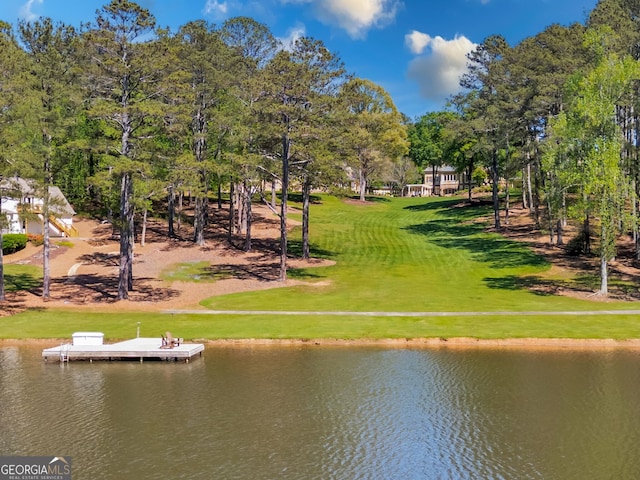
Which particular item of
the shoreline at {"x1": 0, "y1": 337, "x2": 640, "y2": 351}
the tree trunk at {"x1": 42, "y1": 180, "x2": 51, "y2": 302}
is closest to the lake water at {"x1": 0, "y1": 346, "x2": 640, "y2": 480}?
the shoreline at {"x1": 0, "y1": 337, "x2": 640, "y2": 351}

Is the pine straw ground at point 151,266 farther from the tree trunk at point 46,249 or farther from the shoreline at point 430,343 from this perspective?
the shoreline at point 430,343

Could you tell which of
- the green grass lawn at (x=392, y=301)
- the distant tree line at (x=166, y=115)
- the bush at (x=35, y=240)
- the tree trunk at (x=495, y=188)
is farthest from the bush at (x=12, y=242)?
the tree trunk at (x=495, y=188)

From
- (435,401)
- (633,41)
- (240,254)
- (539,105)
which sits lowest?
(435,401)

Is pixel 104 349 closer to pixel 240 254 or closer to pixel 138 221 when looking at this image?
pixel 240 254

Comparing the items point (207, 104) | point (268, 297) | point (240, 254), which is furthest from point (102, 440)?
point (207, 104)

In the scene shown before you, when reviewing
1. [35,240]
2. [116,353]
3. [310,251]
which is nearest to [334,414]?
[116,353]

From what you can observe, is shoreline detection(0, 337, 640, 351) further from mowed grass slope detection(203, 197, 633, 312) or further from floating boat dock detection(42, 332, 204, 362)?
mowed grass slope detection(203, 197, 633, 312)

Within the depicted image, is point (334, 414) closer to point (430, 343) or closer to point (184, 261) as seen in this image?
point (430, 343)
